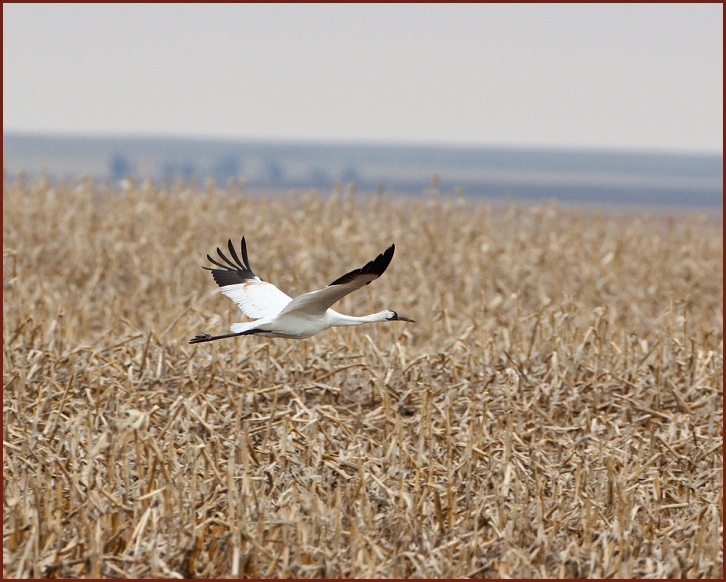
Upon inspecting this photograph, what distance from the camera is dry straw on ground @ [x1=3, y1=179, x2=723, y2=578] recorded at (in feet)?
19.5

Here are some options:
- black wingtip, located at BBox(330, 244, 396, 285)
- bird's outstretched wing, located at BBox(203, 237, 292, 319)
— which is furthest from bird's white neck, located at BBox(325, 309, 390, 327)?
black wingtip, located at BBox(330, 244, 396, 285)

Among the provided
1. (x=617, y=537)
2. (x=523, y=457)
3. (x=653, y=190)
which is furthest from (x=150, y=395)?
(x=653, y=190)

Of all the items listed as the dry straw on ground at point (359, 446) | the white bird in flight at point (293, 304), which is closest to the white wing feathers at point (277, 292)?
the white bird in flight at point (293, 304)

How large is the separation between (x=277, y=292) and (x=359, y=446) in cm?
160

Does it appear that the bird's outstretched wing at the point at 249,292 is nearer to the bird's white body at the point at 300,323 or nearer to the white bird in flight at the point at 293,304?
the white bird in flight at the point at 293,304

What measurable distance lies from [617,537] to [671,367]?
2.95 metres

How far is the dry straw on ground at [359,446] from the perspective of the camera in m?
5.95

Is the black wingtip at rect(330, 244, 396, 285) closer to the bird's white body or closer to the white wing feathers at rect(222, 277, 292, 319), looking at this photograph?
the bird's white body

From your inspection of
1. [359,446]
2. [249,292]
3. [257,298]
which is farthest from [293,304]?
[249,292]

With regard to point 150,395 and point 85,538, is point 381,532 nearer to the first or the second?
point 85,538

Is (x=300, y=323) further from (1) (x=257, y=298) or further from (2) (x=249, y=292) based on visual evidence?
(2) (x=249, y=292)

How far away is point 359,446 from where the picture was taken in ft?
23.1

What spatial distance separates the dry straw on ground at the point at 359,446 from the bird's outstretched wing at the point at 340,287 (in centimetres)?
83

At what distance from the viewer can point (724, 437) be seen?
7.47 m
